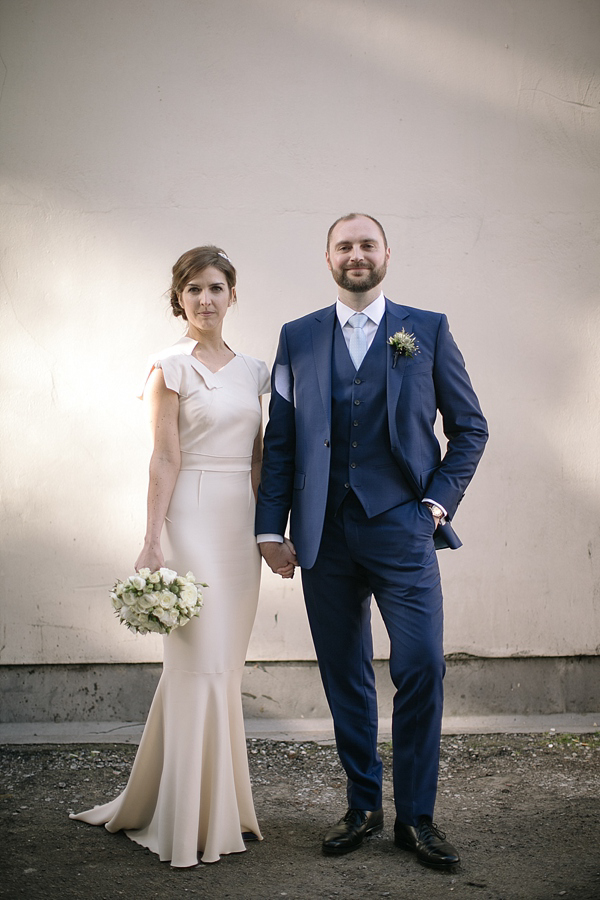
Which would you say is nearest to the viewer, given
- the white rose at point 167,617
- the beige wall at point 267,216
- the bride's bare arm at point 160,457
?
the white rose at point 167,617

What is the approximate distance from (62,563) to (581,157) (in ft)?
11.4

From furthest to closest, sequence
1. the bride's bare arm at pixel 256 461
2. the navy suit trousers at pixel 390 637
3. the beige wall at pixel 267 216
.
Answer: the beige wall at pixel 267 216 < the bride's bare arm at pixel 256 461 < the navy suit trousers at pixel 390 637

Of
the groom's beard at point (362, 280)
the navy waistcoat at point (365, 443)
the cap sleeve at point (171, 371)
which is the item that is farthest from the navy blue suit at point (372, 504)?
the cap sleeve at point (171, 371)

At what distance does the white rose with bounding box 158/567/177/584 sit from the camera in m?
2.65

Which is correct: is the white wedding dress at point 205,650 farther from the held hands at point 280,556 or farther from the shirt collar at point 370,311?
the shirt collar at point 370,311

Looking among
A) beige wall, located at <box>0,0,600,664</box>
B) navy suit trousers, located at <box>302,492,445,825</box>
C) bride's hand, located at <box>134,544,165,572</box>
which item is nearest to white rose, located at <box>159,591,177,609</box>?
bride's hand, located at <box>134,544,165,572</box>

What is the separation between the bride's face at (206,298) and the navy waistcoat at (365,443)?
0.55 m

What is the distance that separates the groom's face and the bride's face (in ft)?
1.48

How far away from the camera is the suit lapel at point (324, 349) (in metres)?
2.85

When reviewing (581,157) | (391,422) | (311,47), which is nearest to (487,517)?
(391,422)

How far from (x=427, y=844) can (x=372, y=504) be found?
45.9 inches

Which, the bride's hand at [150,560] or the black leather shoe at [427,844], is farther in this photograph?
the bride's hand at [150,560]

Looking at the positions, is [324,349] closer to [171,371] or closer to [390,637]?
[171,371]

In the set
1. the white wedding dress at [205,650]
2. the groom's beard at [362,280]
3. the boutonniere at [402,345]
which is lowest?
the white wedding dress at [205,650]
